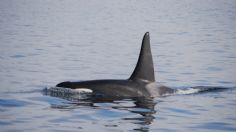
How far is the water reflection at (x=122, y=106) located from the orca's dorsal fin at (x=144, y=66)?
3.40 feet

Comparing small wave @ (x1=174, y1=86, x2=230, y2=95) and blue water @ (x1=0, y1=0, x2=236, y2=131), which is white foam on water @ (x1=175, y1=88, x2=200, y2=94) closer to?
small wave @ (x1=174, y1=86, x2=230, y2=95)

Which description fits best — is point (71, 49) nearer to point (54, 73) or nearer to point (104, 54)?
point (104, 54)

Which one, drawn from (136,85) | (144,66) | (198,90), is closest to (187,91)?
(198,90)

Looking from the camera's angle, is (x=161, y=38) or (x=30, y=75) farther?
(x=161, y=38)

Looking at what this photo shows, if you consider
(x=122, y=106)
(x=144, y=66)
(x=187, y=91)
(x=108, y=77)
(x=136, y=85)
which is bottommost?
(x=122, y=106)

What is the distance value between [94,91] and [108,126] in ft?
12.4

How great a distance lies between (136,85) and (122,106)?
6.52ft

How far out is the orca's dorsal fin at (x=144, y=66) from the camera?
16250 millimetres

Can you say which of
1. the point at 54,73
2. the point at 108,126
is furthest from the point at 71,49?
the point at 108,126

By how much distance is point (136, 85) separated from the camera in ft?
53.0

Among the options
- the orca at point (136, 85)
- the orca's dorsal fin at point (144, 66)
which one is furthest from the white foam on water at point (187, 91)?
the orca's dorsal fin at point (144, 66)

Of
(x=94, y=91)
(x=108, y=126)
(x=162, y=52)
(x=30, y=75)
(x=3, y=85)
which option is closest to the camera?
(x=108, y=126)

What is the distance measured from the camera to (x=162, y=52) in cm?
3034

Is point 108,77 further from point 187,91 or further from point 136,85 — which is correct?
point 136,85
